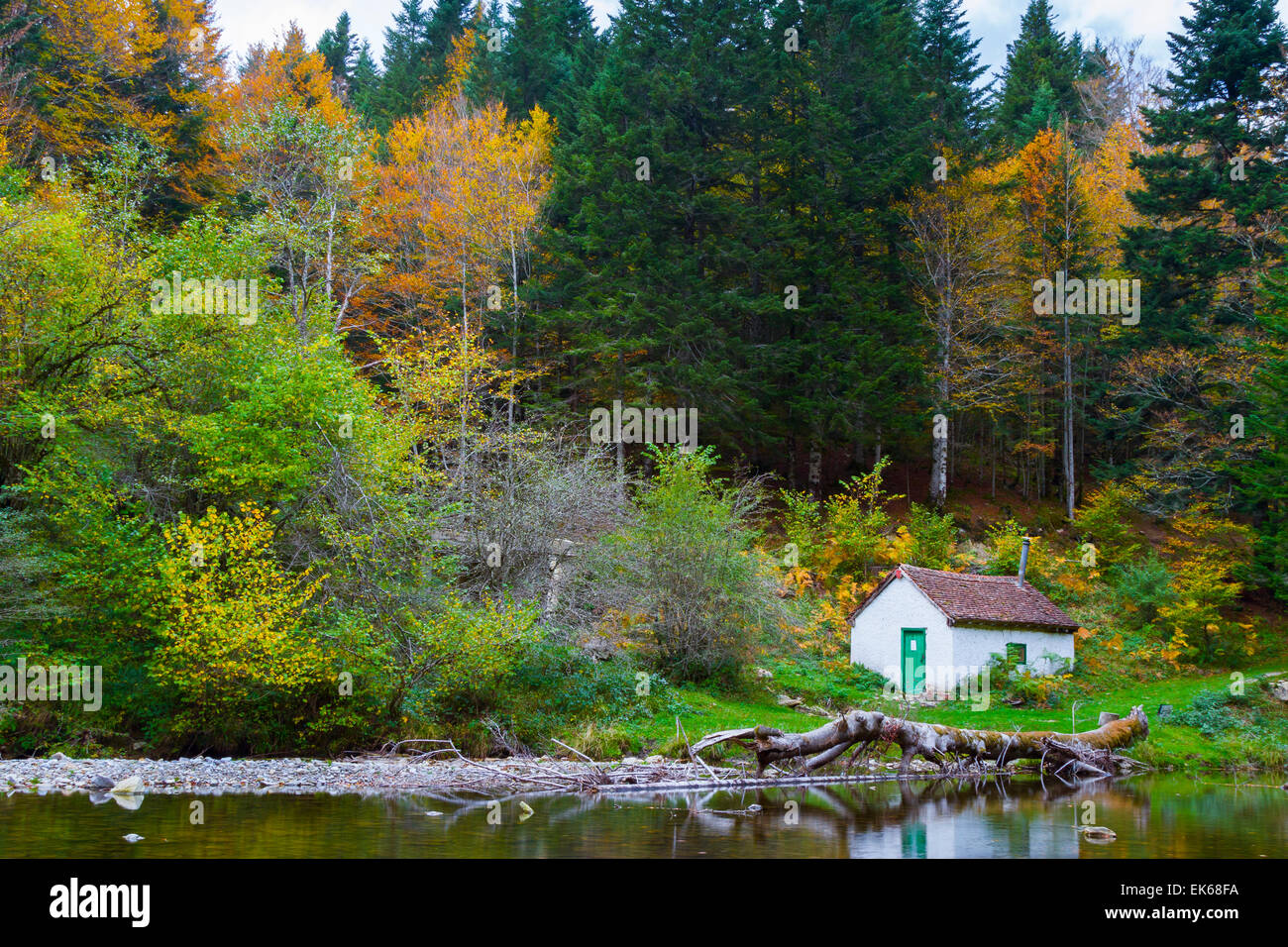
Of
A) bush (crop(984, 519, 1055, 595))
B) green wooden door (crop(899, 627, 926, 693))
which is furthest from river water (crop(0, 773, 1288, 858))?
bush (crop(984, 519, 1055, 595))

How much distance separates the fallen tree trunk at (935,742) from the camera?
18.8 metres

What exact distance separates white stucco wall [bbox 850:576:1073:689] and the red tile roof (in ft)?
0.80

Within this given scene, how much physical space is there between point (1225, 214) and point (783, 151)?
1782 cm

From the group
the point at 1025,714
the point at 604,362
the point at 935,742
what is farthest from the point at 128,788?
the point at 604,362

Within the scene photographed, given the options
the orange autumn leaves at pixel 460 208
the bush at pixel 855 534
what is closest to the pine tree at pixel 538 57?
the orange autumn leaves at pixel 460 208

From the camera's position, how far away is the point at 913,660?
99.5 ft

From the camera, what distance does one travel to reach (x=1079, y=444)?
47656mm

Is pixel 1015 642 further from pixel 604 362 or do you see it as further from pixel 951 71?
pixel 951 71

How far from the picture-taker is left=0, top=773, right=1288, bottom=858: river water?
38.9 ft

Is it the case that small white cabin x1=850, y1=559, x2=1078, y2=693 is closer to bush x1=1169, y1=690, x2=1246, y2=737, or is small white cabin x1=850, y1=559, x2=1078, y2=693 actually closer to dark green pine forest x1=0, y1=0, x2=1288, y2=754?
dark green pine forest x1=0, y1=0, x2=1288, y2=754

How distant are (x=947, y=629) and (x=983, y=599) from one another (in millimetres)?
2777
